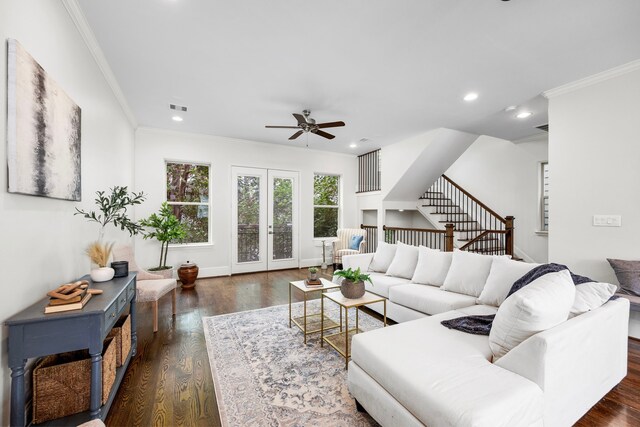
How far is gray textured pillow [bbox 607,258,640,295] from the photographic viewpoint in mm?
2820

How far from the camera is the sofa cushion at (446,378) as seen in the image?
123 cm

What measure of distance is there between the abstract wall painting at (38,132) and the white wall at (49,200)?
45mm

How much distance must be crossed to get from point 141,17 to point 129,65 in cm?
95

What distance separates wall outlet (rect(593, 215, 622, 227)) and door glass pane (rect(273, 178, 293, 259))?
5.13m

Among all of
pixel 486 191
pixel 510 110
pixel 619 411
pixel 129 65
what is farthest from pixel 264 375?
pixel 486 191

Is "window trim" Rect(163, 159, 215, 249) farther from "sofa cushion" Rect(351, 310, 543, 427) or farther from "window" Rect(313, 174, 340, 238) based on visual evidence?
"sofa cushion" Rect(351, 310, 543, 427)

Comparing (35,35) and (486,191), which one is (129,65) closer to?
(35,35)

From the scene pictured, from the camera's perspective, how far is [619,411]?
185 centimetres

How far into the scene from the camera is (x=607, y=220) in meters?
3.17

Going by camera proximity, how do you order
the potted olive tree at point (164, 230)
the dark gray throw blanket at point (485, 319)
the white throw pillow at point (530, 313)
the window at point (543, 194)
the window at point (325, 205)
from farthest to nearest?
the window at point (325, 205) → the window at point (543, 194) → the potted olive tree at point (164, 230) → the dark gray throw blanket at point (485, 319) → the white throw pillow at point (530, 313)

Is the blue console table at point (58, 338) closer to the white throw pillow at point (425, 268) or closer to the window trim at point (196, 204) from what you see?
the white throw pillow at point (425, 268)

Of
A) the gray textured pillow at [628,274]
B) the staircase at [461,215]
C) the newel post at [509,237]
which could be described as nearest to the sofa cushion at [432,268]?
the gray textured pillow at [628,274]

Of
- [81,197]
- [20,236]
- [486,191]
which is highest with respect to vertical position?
[486,191]

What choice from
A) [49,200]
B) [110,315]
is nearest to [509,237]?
[110,315]
